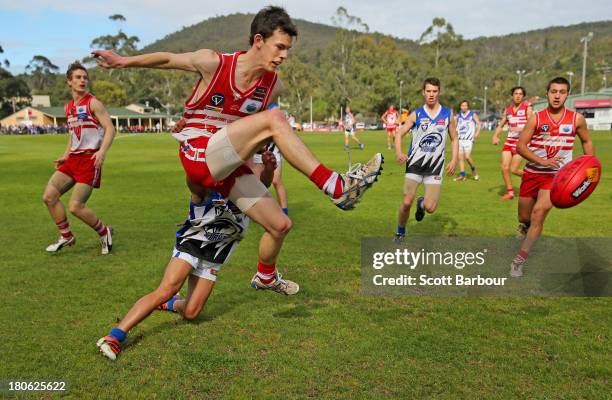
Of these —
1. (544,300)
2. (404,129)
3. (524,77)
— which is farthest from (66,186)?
(524,77)

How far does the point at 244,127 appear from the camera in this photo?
3.90 meters

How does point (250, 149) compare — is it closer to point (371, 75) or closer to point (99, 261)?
point (99, 261)

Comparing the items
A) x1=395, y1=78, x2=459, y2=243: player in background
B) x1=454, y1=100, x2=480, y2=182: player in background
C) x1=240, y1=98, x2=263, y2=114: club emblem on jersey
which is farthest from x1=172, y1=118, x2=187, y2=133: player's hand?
x1=454, y1=100, x2=480, y2=182: player in background

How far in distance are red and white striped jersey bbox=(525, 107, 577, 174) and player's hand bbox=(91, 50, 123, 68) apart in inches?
210

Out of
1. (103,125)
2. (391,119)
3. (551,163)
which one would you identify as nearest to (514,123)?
(551,163)

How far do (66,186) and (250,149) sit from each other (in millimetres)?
4996

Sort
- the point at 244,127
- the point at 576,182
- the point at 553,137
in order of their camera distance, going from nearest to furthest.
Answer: the point at 244,127 < the point at 576,182 < the point at 553,137

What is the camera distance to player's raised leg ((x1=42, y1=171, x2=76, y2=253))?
757cm

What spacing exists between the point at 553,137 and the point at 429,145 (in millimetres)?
1807

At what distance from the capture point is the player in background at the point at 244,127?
155 inches

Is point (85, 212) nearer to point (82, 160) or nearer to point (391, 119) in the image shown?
point (82, 160)

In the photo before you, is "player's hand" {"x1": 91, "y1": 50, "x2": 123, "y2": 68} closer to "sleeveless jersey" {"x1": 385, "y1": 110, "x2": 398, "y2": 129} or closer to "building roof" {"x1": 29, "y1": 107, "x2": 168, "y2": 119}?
"sleeveless jersey" {"x1": 385, "y1": 110, "x2": 398, "y2": 129}

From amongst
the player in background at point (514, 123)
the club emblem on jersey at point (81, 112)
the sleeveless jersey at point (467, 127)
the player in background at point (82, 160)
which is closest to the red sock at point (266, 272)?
the player in background at point (82, 160)

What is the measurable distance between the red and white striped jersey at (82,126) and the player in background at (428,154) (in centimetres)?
471
